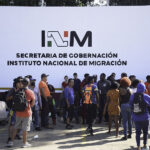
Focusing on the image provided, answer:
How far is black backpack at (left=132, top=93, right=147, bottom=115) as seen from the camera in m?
6.58

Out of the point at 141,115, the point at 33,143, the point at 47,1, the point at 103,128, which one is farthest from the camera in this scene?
the point at 47,1

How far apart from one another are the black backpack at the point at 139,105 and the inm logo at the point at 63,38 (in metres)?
6.92

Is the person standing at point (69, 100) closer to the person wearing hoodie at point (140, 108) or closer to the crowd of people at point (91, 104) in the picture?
the crowd of people at point (91, 104)

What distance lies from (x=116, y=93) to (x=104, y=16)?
18.6 feet

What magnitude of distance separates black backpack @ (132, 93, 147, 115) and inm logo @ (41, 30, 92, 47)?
692 cm

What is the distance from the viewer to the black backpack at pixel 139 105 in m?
6.58

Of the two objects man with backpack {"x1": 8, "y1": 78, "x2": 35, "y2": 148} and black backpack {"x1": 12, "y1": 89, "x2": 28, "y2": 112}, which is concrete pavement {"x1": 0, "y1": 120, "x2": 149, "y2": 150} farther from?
black backpack {"x1": 12, "y1": 89, "x2": 28, "y2": 112}

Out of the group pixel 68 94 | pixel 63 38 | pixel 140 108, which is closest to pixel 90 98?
pixel 68 94

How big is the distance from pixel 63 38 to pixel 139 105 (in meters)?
7.26

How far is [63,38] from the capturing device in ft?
43.6

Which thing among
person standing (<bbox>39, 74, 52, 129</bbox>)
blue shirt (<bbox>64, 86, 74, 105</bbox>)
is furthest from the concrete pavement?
blue shirt (<bbox>64, 86, 74, 105</bbox>)

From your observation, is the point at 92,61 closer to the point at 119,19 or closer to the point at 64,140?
the point at 119,19

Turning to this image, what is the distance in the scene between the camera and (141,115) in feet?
21.7

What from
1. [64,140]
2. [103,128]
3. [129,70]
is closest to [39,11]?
[129,70]
